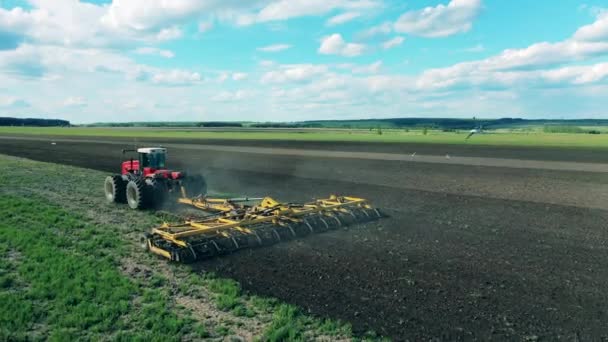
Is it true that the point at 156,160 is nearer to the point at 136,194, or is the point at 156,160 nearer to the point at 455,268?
the point at 136,194

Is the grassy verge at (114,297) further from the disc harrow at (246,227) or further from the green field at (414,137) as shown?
the green field at (414,137)

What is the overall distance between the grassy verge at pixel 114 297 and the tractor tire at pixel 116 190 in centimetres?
366

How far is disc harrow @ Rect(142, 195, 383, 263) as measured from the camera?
11.2 metres

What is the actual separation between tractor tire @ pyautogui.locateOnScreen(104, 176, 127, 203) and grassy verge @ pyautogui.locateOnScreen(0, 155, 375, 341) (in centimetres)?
366

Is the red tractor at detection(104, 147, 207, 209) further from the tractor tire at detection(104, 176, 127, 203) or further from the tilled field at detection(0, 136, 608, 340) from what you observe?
the tilled field at detection(0, 136, 608, 340)

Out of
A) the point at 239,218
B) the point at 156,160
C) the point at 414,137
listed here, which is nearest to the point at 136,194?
the point at 156,160

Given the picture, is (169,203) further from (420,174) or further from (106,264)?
(420,174)

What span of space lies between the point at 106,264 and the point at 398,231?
845 cm

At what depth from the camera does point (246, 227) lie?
42.4 feet

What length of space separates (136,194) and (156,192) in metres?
0.75

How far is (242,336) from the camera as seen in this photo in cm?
720

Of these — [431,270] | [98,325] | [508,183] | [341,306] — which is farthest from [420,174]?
[98,325]

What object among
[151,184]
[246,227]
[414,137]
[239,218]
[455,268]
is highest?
[414,137]

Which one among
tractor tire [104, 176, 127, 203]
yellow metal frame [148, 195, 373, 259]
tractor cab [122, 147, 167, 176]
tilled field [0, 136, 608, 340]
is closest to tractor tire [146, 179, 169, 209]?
tractor cab [122, 147, 167, 176]
